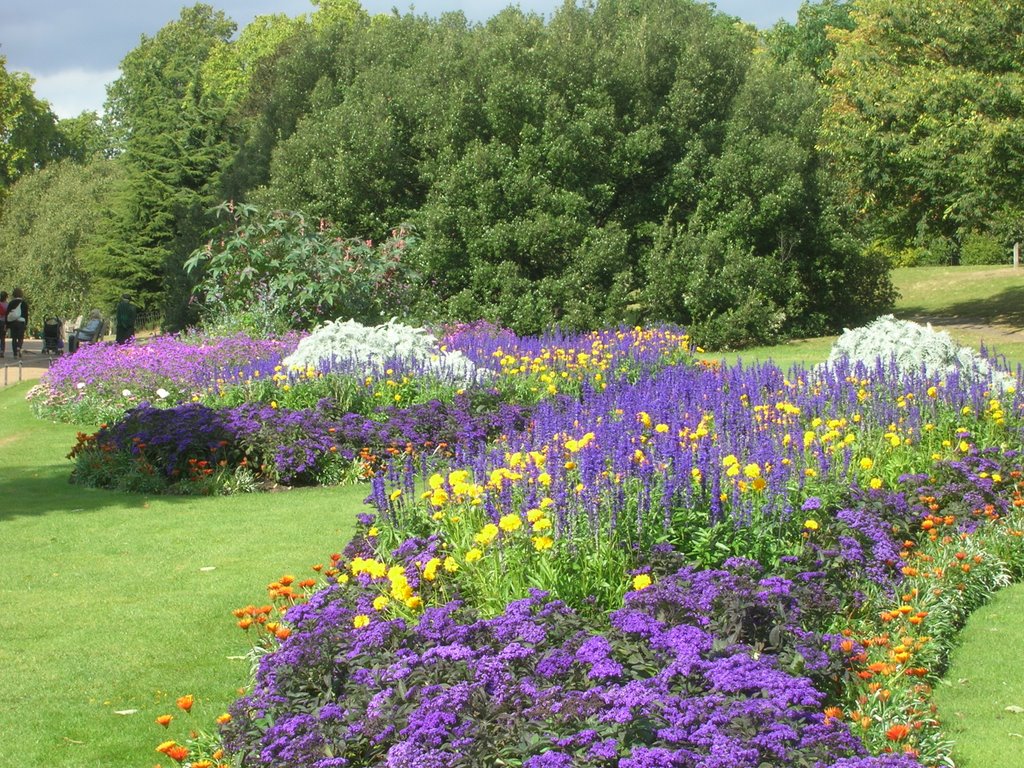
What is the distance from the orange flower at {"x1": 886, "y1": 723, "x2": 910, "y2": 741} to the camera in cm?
369

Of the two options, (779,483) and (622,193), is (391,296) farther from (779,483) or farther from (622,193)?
(779,483)

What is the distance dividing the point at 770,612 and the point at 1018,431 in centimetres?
438

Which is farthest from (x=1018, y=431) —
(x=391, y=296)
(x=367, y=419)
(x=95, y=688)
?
(x=391, y=296)

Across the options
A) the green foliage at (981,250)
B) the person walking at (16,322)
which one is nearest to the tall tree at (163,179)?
the person walking at (16,322)

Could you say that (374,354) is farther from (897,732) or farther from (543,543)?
(897,732)

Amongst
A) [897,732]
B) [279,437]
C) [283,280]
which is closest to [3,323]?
[283,280]

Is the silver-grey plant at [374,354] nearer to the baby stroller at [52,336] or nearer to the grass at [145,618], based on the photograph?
the grass at [145,618]

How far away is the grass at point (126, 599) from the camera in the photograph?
4.67 metres

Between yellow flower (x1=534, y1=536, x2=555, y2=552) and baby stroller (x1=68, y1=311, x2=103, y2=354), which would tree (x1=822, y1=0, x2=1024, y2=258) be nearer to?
baby stroller (x1=68, y1=311, x2=103, y2=354)

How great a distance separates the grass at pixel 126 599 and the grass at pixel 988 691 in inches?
117

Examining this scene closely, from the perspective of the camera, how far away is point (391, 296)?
63.8 ft

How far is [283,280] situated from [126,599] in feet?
34.9

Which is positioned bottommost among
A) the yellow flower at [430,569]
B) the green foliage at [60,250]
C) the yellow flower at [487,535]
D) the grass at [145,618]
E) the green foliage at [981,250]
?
the grass at [145,618]

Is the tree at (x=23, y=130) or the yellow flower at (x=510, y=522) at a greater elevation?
the tree at (x=23, y=130)
